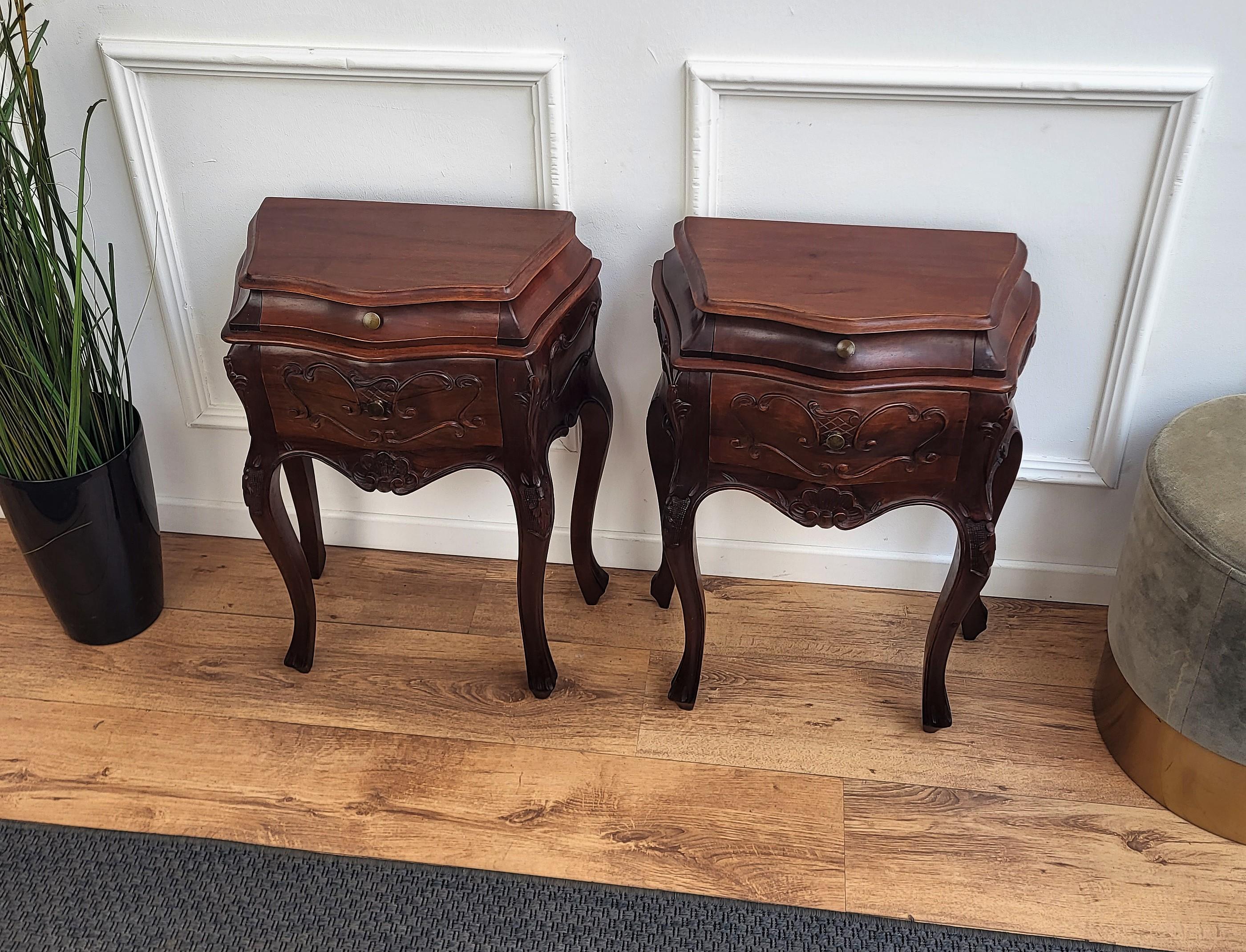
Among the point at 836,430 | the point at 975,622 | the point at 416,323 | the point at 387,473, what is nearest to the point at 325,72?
the point at 416,323

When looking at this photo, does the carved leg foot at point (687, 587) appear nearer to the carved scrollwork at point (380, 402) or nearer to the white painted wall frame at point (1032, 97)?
the carved scrollwork at point (380, 402)

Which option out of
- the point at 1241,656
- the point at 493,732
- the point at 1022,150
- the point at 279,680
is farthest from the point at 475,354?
the point at 1241,656

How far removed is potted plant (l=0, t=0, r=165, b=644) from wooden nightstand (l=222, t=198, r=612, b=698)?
316mm

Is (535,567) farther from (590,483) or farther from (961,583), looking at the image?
(961,583)

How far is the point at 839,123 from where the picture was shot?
5.18ft

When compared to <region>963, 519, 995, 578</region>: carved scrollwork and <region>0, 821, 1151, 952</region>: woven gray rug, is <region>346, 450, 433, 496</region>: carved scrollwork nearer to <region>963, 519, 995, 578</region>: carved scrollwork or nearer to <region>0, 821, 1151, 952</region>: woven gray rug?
<region>0, 821, 1151, 952</region>: woven gray rug

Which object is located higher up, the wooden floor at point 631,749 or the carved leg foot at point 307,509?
the carved leg foot at point 307,509

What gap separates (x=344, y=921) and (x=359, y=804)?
7.7 inches

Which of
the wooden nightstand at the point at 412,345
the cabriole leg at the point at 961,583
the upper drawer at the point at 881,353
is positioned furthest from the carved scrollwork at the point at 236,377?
the cabriole leg at the point at 961,583

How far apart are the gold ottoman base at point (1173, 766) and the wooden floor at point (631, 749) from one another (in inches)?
1.1

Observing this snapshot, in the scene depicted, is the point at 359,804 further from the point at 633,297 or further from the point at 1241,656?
the point at 1241,656

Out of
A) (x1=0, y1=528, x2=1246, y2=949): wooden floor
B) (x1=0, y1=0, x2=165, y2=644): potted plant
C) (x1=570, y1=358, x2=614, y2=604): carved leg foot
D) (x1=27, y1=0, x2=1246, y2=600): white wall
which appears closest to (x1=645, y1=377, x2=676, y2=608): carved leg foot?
(x1=570, y1=358, x2=614, y2=604): carved leg foot

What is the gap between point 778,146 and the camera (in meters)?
1.61

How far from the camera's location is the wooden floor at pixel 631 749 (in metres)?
1.48
